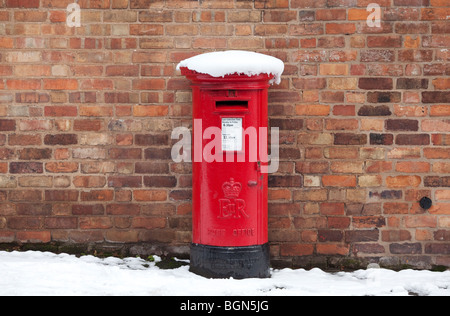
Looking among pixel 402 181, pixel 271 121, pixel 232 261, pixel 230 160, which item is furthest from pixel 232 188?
pixel 402 181

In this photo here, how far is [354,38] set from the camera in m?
4.56

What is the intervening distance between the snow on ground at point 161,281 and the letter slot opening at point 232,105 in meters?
1.23

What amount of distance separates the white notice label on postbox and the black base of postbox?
736mm

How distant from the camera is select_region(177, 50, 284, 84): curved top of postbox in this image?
Result: 12.9 feet

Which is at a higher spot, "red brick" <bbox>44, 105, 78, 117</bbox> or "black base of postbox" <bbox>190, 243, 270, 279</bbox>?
"red brick" <bbox>44, 105, 78, 117</bbox>

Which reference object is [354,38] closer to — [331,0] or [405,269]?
[331,0]

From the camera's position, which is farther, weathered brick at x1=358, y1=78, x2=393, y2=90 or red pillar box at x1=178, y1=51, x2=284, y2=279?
weathered brick at x1=358, y1=78, x2=393, y2=90

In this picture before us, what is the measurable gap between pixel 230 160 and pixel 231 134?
18cm

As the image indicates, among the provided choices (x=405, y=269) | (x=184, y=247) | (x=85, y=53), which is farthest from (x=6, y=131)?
(x=405, y=269)

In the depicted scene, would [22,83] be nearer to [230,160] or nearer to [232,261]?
[230,160]

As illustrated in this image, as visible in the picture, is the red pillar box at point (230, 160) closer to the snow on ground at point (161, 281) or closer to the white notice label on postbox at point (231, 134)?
the white notice label on postbox at point (231, 134)

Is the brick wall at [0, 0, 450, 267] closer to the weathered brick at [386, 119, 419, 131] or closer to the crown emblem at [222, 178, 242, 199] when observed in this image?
the weathered brick at [386, 119, 419, 131]

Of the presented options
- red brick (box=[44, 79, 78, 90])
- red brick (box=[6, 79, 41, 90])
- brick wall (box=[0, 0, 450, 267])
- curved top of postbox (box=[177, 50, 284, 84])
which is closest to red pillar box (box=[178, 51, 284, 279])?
curved top of postbox (box=[177, 50, 284, 84])

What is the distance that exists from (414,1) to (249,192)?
2.02 metres
